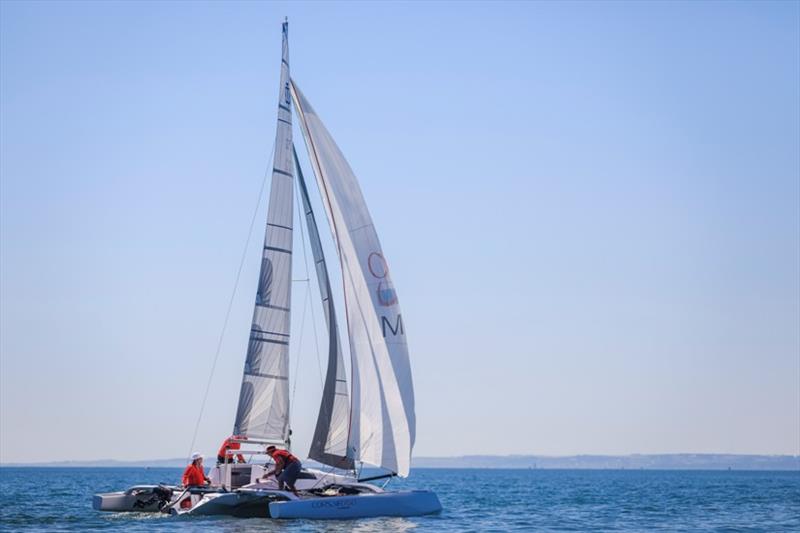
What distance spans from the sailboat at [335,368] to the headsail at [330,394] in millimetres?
29

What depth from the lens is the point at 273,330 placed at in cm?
3278

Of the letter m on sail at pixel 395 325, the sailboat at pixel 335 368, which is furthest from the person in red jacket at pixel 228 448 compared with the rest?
the letter m on sail at pixel 395 325

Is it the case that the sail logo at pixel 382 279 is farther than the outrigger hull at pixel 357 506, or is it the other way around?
the sail logo at pixel 382 279

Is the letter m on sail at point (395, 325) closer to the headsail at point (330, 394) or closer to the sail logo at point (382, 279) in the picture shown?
the sail logo at point (382, 279)

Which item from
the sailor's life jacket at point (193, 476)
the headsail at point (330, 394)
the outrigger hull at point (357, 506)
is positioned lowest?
the outrigger hull at point (357, 506)

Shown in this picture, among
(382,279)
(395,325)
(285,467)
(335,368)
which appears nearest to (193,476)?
(285,467)

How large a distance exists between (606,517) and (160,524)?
17.2 metres

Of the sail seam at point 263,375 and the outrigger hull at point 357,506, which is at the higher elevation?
the sail seam at point 263,375

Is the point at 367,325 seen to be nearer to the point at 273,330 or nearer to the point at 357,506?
the point at 273,330

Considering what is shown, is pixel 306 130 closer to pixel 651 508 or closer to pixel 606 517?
pixel 606 517

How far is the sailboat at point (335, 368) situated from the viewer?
1254 inches

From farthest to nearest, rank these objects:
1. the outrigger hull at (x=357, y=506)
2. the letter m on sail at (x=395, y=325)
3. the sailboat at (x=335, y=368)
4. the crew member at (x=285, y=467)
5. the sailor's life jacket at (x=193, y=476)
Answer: the letter m on sail at (x=395, y=325), the sailboat at (x=335, y=368), the sailor's life jacket at (x=193, y=476), the crew member at (x=285, y=467), the outrigger hull at (x=357, y=506)

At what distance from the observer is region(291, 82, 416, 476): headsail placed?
31.9m

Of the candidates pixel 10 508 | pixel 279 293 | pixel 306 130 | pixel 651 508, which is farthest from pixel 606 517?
pixel 10 508
